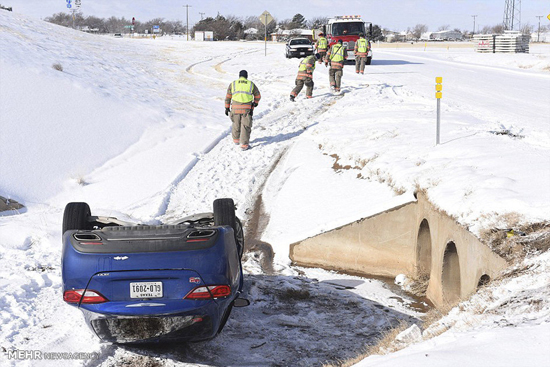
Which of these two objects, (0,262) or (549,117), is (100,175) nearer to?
(0,262)

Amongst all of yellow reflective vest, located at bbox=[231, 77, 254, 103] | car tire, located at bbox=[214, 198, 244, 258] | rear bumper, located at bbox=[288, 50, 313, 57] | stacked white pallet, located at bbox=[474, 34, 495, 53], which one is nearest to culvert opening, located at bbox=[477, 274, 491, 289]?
car tire, located at bbox=[214, 198, 244, 258]

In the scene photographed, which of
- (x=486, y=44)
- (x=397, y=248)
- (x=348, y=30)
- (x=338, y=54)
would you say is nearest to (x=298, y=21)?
(x=486, y=44)

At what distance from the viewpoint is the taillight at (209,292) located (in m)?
5.06

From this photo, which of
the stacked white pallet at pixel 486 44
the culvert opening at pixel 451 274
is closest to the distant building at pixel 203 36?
the stacked white pallet at pixel 486 44

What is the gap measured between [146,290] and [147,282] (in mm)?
65

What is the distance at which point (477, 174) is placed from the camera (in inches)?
340

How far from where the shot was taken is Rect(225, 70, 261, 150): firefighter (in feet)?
48.2

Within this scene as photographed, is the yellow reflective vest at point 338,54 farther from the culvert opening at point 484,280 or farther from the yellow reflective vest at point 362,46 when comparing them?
the culvert opening at point 484,280

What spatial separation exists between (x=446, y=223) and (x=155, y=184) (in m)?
7.01

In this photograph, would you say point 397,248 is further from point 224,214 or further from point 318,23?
point 318,23

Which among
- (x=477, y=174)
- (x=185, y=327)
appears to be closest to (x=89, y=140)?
(x=477, y=174)

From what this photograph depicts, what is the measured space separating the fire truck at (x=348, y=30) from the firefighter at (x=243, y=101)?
Answer: 17.5 m

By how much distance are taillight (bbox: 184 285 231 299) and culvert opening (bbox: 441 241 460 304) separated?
3489 mm

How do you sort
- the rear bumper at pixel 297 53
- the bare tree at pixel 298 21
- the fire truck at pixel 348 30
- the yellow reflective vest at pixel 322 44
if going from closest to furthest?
the yellow reflective vest at pixel 322 44, the fire truck at pixel 348 30, the rear bumper at pixel 297 53, the bare tree at pixel 298 21
